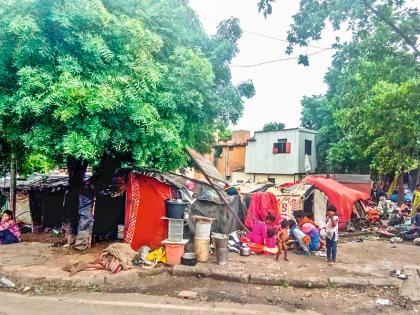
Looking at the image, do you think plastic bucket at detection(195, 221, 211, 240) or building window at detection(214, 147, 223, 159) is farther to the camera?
building window at detection(214, 147, 223, 159)

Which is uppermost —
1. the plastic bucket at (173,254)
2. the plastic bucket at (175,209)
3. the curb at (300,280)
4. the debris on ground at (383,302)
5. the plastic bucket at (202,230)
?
the plastic bucket at (175,209)

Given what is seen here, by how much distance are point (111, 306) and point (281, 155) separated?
24525 millimetres

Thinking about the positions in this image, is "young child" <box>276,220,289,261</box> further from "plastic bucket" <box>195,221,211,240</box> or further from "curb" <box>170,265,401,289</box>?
"plastic bucket" <box>195,221,211,240</box>

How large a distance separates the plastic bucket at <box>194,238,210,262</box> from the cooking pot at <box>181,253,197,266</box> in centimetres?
33

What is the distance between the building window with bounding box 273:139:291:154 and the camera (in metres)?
29.2

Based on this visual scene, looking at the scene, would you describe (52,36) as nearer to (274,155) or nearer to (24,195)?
(24,195)

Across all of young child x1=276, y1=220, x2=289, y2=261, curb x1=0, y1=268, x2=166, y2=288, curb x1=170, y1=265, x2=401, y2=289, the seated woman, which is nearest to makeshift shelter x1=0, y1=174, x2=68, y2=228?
curb x1=0, y1=268, x2=166, y2=288

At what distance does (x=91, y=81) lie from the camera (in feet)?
25.9

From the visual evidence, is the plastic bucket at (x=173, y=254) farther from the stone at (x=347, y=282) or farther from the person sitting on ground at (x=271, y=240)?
the stone at (x=347, y=282)

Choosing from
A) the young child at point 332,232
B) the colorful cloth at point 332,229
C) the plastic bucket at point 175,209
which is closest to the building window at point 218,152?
the young child at point 332,232

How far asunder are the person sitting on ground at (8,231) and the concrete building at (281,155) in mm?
21384

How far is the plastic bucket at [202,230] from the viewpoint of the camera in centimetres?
938

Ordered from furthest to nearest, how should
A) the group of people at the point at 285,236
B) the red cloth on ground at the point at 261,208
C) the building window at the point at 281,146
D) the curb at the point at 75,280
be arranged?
the building window at the point at 281,146 < the red cloth on ground at the point at 261,208 < the group of people at the point at 285,236 < the curb at the point at 75,280

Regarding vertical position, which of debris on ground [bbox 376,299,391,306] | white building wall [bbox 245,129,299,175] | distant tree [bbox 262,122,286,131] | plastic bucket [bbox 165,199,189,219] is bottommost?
debris on ground [bbox 376,299,391,306]
